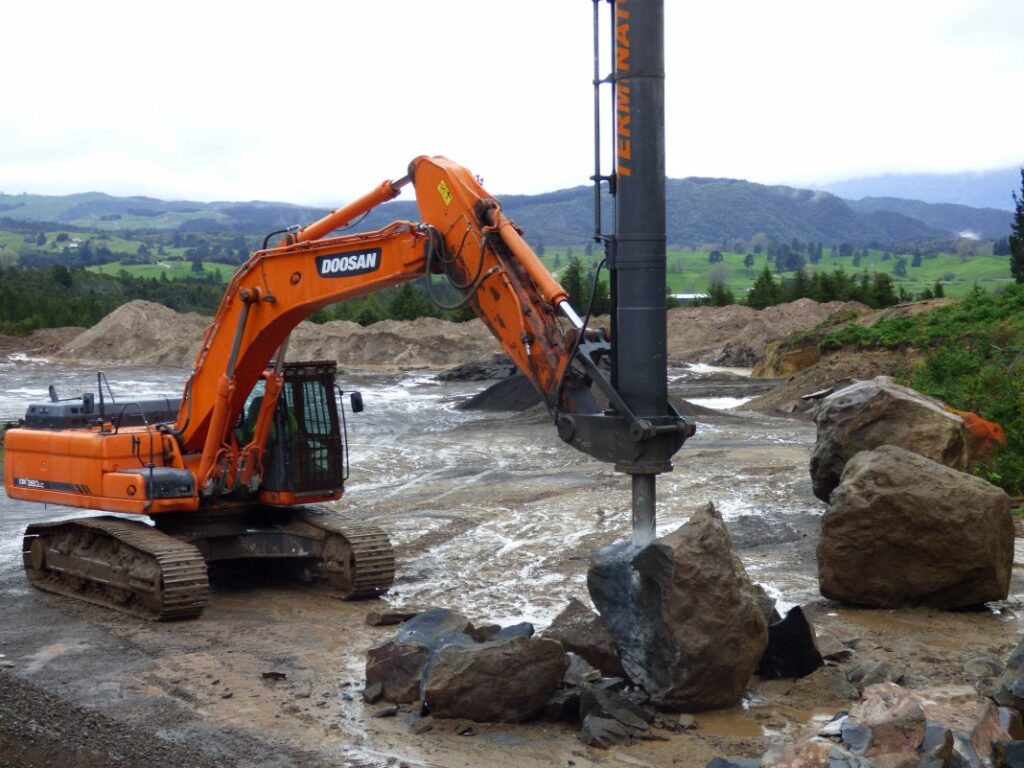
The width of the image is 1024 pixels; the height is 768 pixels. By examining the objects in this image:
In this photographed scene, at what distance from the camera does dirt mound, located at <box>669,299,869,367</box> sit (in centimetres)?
4841

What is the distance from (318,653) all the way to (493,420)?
1931 centimetres

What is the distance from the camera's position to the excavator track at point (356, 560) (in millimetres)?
12367

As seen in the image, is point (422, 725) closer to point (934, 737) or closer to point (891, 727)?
point (891, 727)

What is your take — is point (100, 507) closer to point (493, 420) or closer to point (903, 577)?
point (903, 577)

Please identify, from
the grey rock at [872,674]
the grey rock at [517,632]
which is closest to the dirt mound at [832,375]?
the grey rock at [872,674]

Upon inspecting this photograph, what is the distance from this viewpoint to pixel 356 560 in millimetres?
12320

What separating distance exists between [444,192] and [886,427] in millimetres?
7204

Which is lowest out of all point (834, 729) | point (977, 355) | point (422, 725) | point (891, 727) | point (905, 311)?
point (422, 725)

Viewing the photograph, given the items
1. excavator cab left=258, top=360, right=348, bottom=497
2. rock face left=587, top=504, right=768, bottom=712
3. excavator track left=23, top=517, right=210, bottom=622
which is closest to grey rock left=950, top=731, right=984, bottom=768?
rock face left=587, top=504, right=768, bottom=712

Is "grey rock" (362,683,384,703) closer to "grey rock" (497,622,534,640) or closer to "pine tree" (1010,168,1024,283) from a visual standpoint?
"grey rock" (497,622,534,640)

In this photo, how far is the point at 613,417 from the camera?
8430 millimetres

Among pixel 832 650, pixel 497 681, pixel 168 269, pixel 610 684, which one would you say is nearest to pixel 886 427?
pixel 832 650

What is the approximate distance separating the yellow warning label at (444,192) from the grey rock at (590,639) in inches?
146

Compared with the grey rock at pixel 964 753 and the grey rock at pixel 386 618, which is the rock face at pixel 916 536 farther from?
the grey rock at pixel 964 753
